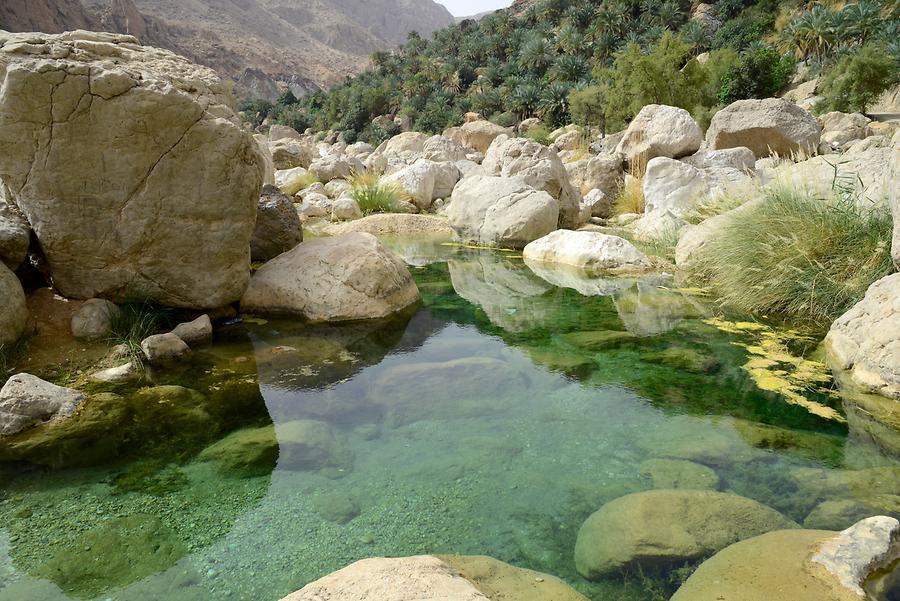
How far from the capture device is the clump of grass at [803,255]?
4.30 metres

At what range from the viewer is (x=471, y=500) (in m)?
2.34

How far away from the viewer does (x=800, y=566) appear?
1730mm

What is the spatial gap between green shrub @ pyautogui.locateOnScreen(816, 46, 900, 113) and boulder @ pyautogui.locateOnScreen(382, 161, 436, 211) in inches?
587

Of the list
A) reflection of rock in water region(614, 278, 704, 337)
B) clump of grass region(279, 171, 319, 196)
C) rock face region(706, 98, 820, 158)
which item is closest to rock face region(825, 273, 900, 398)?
reflection of rock in water region(614, 278, 704, 337)

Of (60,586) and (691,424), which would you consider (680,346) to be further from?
(60,586)

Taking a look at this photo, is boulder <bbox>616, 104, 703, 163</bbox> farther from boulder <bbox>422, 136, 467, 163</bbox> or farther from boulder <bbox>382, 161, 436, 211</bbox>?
boulder <bbox>422, 136, 467, 163</bbox>

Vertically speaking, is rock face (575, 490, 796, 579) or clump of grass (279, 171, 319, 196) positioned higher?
rock face (575, 490, 796, 579)

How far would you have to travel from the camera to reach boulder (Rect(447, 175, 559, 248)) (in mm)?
8617

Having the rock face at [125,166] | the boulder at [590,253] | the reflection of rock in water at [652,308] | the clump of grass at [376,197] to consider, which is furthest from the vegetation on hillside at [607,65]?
the rock face at [125,166]

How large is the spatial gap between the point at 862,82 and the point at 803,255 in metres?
19.2

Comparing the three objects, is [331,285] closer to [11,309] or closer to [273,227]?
[273,227]

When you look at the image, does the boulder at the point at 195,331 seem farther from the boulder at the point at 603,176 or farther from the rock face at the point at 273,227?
the boulder at the point at 603,176

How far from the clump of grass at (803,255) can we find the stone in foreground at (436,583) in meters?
3.73

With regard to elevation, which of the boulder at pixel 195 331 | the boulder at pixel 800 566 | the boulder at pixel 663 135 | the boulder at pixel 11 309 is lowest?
the boulder at pixel 195 331
